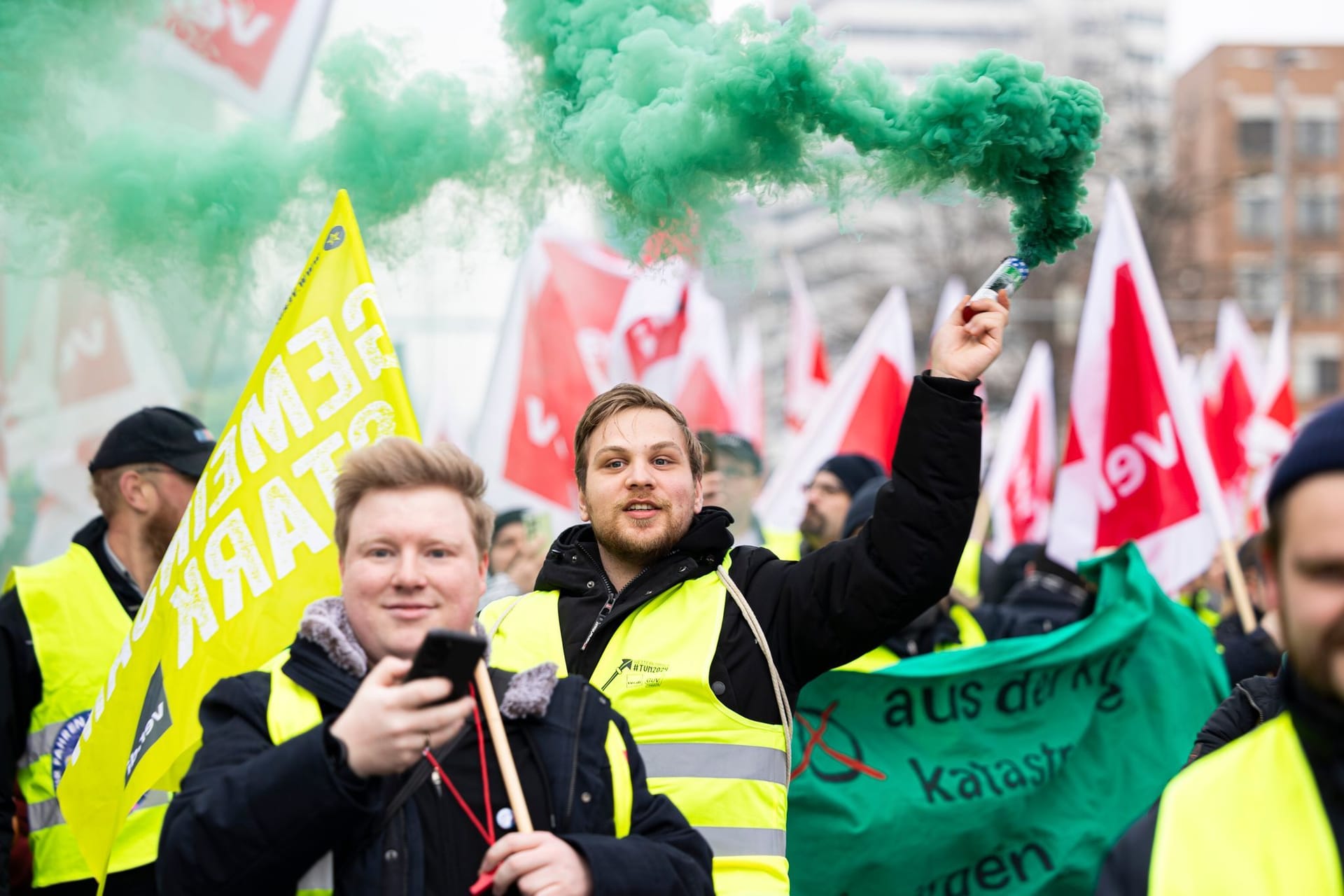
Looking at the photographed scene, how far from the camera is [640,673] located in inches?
129

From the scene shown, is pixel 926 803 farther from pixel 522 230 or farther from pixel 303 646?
pixel 303 646

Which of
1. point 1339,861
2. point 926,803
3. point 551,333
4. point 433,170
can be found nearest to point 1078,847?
point 926,803

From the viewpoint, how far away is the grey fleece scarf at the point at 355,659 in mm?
2373

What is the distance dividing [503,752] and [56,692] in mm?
2094

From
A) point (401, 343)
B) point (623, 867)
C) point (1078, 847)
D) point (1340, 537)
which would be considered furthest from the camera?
point (401, 343)

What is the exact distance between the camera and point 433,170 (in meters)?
4.61

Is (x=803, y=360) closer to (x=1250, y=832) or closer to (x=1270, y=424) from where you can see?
(x=1270, y=424)

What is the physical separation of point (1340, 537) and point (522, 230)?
127 inches

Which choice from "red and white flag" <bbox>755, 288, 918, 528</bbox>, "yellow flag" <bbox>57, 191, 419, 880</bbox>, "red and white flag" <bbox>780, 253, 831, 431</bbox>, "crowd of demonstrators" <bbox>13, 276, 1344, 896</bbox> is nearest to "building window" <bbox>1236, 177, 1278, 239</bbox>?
"red and white flag" <bbox>780, 253, 831, 431</bbox>

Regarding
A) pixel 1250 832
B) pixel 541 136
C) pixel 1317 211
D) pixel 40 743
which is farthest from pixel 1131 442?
pixel 1317 211

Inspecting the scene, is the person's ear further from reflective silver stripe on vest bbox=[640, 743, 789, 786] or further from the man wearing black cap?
reflective silver stripe on vest bbox=[640, 743, 789, 786]

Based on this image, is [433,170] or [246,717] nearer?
[246,717]

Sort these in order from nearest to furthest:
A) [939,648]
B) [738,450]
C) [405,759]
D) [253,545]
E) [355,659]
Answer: [405,759] < [355,659] < [253,545] < [939,648] < [738,450]

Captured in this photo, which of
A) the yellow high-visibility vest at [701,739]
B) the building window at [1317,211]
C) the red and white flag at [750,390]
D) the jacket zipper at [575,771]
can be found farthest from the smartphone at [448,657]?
the building window at [1317,211]
